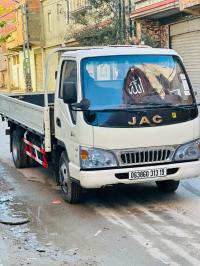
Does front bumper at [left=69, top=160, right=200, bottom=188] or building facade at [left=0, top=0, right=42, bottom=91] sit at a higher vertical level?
building facade at [left=0, top=0, right=42, bottom=91]

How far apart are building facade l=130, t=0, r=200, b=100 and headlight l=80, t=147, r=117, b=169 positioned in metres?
10.0

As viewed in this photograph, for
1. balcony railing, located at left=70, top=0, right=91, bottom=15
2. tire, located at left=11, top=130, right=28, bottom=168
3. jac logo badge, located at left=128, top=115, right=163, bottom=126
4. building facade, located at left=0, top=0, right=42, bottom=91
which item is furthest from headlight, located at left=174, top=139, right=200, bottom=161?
building facade, located at left=0, top=0, right=42, bottom=91

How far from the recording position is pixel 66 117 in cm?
728

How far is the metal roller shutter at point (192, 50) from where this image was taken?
17703mm

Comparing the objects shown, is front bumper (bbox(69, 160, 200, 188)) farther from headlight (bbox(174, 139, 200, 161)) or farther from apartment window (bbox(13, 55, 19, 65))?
apartment window (bbox(13, 55, 19, 65))

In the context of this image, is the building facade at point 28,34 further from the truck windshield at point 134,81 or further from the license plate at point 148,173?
the license plate at point 148,173

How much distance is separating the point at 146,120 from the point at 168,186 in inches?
61.1

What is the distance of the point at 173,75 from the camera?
24.3 ft

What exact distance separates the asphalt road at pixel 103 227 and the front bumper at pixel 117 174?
1.39 ft

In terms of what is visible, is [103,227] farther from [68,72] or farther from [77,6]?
[77,6]

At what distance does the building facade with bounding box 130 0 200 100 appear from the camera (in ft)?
56.3

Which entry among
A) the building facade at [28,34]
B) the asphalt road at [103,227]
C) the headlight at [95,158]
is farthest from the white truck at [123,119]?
the building facade at [28,34]

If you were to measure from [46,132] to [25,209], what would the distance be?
4.02ft

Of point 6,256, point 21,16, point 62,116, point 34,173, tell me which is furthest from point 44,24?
point 6,256
